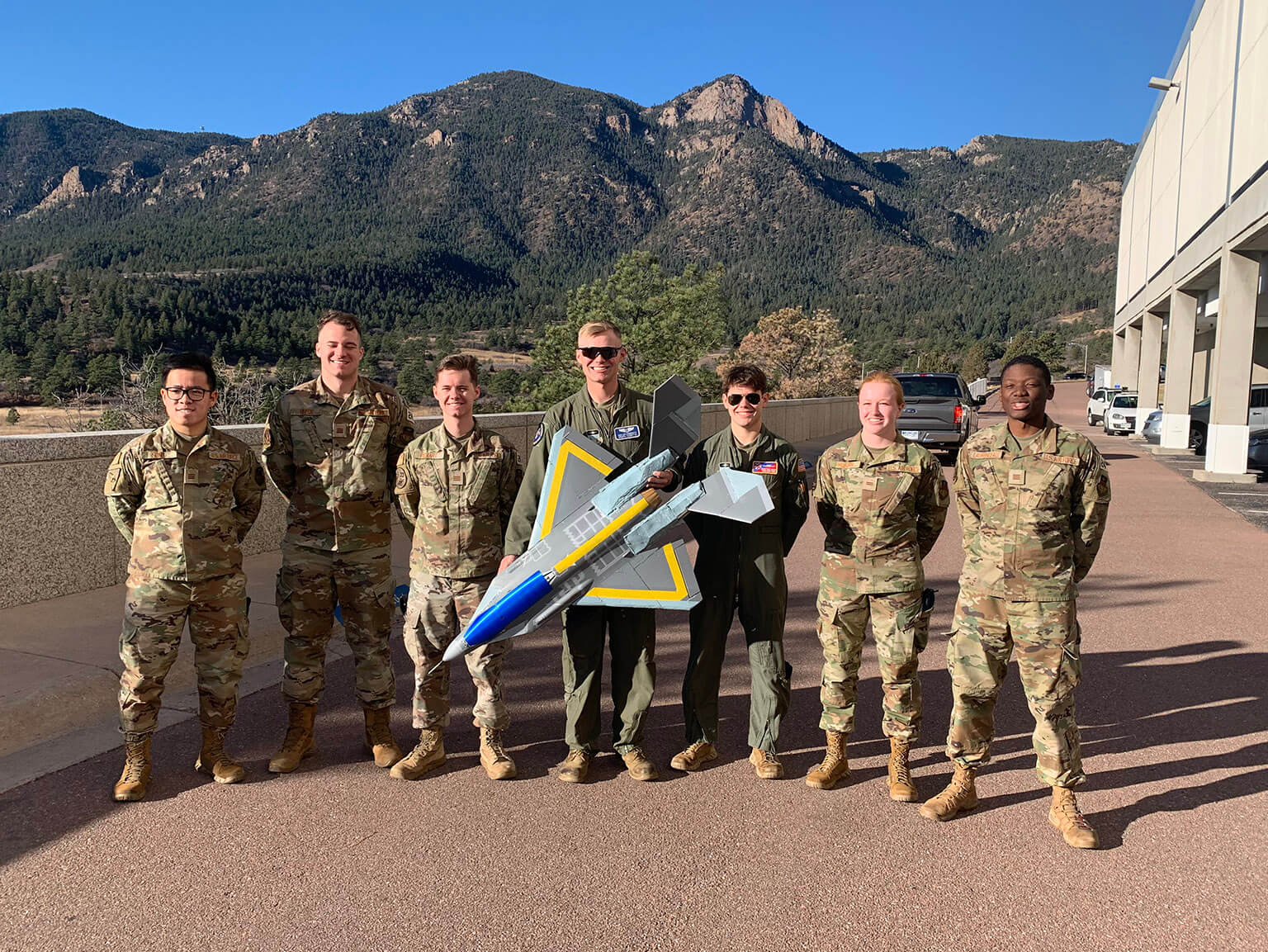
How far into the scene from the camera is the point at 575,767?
415cm

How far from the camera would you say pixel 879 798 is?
400 cm

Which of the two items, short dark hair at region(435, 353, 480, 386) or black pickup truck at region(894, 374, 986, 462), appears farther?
black pickup truck at region(894, 374, 986, 462)

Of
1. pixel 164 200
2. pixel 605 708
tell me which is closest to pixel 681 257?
pixel 164 200

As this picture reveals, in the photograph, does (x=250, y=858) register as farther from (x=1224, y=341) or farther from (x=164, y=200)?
(x=164, y=200)

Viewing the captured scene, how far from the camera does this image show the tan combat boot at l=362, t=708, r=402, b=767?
4.30 metres

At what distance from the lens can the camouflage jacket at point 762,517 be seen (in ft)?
13.8

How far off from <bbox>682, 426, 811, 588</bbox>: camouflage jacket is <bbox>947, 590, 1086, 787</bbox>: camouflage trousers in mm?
894

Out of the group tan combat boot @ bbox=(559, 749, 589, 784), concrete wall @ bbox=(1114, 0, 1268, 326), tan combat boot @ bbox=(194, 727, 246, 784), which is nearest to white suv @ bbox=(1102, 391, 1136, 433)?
concrete wall @ bbox=(1114, 0, 1268, 326)

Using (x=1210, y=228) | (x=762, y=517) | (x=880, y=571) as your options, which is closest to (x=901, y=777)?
(x=880, y=571)

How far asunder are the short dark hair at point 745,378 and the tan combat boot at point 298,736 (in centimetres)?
267

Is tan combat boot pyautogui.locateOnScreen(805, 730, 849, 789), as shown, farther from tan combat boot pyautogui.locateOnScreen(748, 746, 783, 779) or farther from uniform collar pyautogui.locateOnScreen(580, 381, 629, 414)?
uniform collar pyautogui.locateOnScreen(580, 381, 629, 414)

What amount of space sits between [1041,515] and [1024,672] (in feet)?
2.29

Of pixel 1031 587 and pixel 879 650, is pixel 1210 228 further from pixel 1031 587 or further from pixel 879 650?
pixel 879 650

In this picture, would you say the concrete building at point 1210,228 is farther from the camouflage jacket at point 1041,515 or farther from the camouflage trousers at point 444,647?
the camouflage trousers at point 444,647
